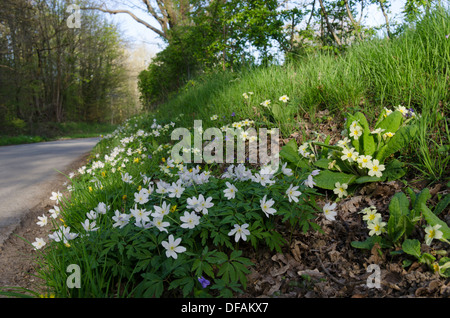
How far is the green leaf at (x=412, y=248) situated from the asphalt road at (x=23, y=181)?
2.95 metres

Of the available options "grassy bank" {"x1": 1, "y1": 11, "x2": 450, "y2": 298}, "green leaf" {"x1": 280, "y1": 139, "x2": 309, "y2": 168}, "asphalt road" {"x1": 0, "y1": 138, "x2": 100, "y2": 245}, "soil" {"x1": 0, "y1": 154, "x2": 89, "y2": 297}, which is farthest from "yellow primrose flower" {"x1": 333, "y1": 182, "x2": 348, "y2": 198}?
"asphalt road" {"x1": 0, "y1": 138, "x2": 100, "y2": 245}

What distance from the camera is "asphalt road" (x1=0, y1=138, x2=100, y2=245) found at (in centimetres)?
297

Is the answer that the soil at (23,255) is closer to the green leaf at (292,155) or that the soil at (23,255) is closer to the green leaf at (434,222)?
the green leaf at (292,155)

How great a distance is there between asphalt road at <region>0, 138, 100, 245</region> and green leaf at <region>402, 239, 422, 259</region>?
9.69 ft

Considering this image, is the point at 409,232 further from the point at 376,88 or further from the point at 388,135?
the point at 376,88

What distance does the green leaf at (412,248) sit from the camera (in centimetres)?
148

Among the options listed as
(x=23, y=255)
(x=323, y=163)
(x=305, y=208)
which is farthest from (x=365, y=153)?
(x=23, y=255)

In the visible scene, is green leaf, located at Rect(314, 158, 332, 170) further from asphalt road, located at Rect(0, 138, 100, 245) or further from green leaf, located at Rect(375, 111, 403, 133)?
asphalt road, located at Rect(0, 138, 100, 245)

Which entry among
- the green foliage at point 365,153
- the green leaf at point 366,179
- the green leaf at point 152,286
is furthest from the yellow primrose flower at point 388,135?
the green leaf at point 152,286
